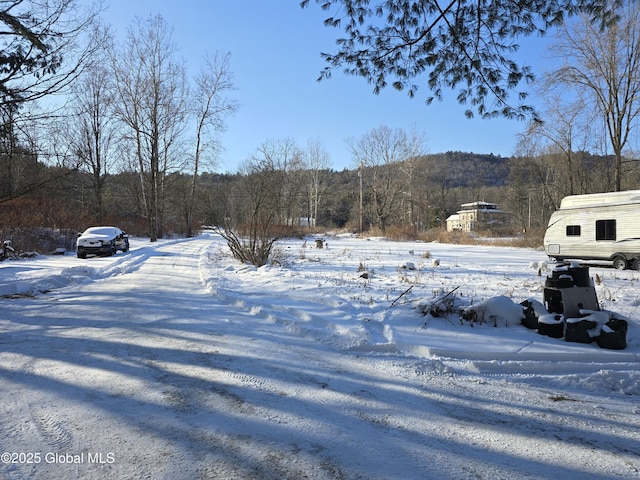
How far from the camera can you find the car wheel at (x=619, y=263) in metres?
13.2

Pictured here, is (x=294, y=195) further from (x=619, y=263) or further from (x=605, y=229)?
(x=619, y=263)

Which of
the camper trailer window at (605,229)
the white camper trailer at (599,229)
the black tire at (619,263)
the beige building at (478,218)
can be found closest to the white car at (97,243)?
the white camper trailer at (599,229)

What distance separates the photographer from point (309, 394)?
3.34m

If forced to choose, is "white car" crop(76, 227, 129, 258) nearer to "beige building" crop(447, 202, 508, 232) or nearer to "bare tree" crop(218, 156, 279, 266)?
"bare tree" crop(218, 156, 279, 266)

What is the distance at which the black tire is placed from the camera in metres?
13.2

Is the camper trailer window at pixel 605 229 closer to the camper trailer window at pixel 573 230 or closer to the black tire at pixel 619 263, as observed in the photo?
the camper trailer window at pixel 573 230

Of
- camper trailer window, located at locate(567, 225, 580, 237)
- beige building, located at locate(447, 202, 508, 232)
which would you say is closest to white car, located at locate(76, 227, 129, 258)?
camper trailer window, located at locate(567, 225, 580, 237)

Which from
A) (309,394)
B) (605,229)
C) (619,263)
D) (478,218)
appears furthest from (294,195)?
(478,218)

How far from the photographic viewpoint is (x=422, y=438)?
8.71 ft

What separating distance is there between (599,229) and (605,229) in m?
0.21

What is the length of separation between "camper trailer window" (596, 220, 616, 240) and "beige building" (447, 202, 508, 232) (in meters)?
51.6

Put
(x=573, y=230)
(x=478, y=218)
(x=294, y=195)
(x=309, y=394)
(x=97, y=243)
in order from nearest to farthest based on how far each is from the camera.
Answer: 1. (x=309, y=394)
2. (x=573, y=230)
3. (x=97, y=243)
4. (x=294, y=195)
5. (x=478, y=218)

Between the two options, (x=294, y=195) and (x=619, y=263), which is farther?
(x=294, y=195)

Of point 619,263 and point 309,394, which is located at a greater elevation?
point 619,263
